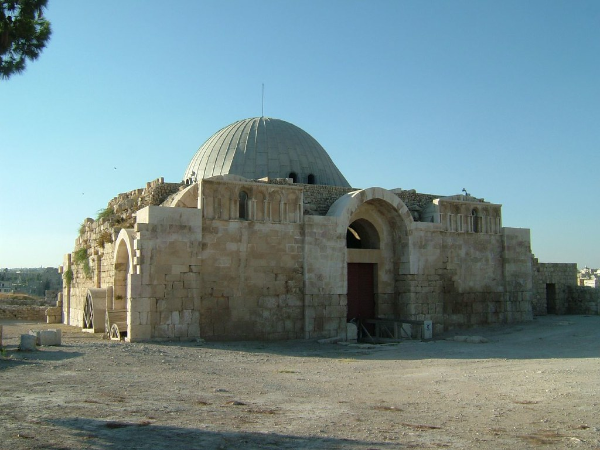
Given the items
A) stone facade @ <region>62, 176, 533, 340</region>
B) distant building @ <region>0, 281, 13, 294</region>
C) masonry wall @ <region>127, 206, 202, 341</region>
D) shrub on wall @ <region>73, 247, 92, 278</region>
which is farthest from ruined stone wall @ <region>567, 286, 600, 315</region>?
distant building @ <region>0, 281, 13, 294</region>

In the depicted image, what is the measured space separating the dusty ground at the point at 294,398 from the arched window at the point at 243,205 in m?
3.75

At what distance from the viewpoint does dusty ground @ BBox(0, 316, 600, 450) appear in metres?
5.55

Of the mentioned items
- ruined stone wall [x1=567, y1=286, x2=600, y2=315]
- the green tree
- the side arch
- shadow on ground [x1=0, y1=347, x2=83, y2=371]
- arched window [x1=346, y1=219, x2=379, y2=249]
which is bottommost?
shadow on ground [x1=0, y1=347, x2=83, y2=371]

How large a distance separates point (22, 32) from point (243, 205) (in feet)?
26.0

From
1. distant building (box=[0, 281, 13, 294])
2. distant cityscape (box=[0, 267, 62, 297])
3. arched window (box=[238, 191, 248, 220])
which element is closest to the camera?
arched window (box=[238, 191, 248, 220])

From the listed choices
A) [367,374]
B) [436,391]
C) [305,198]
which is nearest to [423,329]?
[305,198]

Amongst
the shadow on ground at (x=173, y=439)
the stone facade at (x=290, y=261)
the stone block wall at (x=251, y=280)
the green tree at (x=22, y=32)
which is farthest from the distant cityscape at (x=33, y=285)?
the shadow on ground at (x=173, y=439)

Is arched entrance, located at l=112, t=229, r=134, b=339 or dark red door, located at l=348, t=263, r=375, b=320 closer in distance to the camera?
arched entrance, located at l=112, t=229, r=134, b=339

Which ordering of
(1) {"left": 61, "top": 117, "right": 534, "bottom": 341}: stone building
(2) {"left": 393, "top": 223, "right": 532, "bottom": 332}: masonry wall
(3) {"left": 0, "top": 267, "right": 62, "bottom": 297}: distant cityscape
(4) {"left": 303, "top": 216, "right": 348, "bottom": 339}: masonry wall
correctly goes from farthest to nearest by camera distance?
(3) {"left": 0, "top": 267, "right": 62, "bottom": 297}: distant cityscape < (2) {"left": 393, "top": 223, "right": 532, "bottom": 332}: masonry wall < (4) {"left": 303, "top": 216, "right": 348, "bottom": 339}: masonry wall < (1) {"left": 61, "top": 117, "right": 534, "bottom": 341}: stone building

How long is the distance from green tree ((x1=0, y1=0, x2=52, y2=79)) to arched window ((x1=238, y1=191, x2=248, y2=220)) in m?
7.51

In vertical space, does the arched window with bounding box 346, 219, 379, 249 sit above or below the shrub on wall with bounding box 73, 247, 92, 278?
above

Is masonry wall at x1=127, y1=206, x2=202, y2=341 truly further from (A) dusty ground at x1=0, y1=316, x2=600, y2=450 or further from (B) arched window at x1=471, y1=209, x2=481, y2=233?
(B) arched window at x1=471, y1=209, x2=481, y2=233

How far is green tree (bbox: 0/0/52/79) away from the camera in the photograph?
27.7 ft

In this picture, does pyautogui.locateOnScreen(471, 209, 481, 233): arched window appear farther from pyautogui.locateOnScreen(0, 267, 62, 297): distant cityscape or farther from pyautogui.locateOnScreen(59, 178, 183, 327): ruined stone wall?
pyautogui.locateOnScreen(0, 267, 62, 297): distant cityscape
